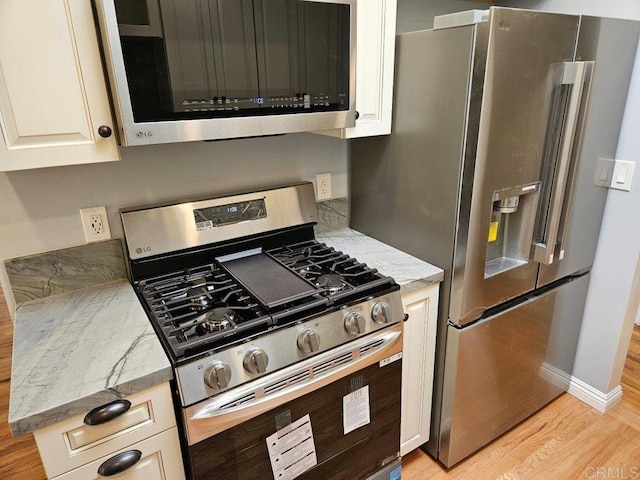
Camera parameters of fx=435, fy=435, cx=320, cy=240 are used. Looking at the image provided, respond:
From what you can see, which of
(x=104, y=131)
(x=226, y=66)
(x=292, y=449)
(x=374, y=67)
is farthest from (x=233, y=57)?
(x=292, y=449)

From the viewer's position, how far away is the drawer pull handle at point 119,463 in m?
1.05

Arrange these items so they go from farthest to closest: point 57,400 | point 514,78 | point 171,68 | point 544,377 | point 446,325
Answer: point 544,377
point 446,325
point 514,78
point 171,68
point 57,400

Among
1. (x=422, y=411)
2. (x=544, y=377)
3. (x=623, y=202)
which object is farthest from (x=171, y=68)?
(x=544, y=377)

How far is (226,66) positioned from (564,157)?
47.0 inches

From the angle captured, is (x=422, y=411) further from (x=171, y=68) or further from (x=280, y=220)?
(x=171, y=68)

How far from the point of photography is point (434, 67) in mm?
1426

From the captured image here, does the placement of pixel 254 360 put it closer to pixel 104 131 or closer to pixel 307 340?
A: pixel 307 340

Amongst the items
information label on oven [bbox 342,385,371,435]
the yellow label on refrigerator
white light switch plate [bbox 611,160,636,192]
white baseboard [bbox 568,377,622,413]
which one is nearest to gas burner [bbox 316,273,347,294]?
information label on oven [bbox 342,385,371,435]

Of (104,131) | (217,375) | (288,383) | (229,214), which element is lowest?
(288,383)

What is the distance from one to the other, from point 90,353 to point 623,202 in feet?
6.80

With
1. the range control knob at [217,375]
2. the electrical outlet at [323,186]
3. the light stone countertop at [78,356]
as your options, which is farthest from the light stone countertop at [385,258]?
the light stone countertop at [78,356]

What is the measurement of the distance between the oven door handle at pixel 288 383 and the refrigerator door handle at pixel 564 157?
66 centimetres

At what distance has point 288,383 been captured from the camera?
49.2 inches

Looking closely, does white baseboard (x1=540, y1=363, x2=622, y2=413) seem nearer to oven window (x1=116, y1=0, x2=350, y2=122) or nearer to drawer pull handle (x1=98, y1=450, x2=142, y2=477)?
oven window (x1=116, y1=0, x2=350, y2=122)
